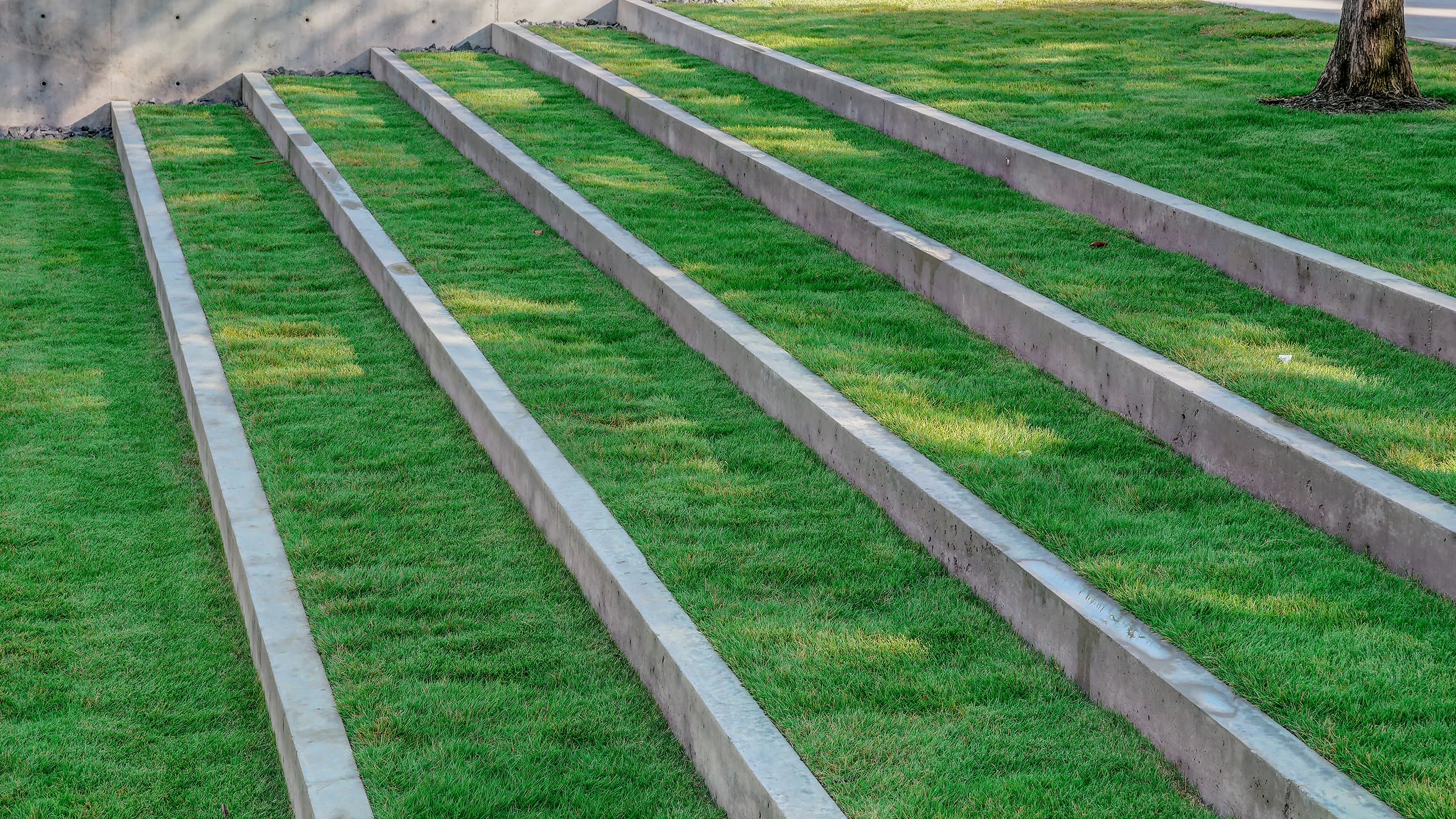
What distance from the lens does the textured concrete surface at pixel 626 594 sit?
3.60 m

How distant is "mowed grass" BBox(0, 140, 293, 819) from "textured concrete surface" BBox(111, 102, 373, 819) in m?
0.12

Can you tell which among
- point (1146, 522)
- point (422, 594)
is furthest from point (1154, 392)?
point (422, 594)

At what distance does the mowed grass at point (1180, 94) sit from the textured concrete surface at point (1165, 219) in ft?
0.69

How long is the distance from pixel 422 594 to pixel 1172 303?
3785mm

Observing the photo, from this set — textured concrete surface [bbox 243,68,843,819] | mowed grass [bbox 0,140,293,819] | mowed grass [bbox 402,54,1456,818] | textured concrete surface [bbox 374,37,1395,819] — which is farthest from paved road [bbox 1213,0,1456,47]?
mowed grass [bbox 0,140,293,819]

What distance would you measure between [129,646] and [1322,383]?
4661 mm

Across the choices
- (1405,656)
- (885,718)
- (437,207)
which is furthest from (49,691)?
(437,207)

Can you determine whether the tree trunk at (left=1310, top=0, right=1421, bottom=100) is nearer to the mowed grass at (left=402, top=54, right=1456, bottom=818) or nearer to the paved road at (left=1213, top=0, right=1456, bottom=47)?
the paved road at (left=1213, top=0, right=1456, bottom=47)

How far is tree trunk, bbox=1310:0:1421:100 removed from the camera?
31.4ft

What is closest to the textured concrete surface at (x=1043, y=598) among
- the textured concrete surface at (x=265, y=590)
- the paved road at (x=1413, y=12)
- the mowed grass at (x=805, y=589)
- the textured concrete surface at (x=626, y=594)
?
the mowed grass at (x=805, y=589)

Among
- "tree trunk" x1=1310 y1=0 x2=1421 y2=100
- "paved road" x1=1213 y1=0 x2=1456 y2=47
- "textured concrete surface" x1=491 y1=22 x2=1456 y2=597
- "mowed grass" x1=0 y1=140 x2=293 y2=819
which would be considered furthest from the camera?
"paved road" x1=1213 y1=0 x2=1456 y2=47

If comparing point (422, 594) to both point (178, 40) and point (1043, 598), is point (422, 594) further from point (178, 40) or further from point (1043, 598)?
point (178, 40)

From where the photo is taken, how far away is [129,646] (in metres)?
4.81

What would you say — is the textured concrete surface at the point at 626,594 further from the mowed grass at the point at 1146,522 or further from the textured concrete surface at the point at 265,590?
the mowed grass at the point at 1146,522
